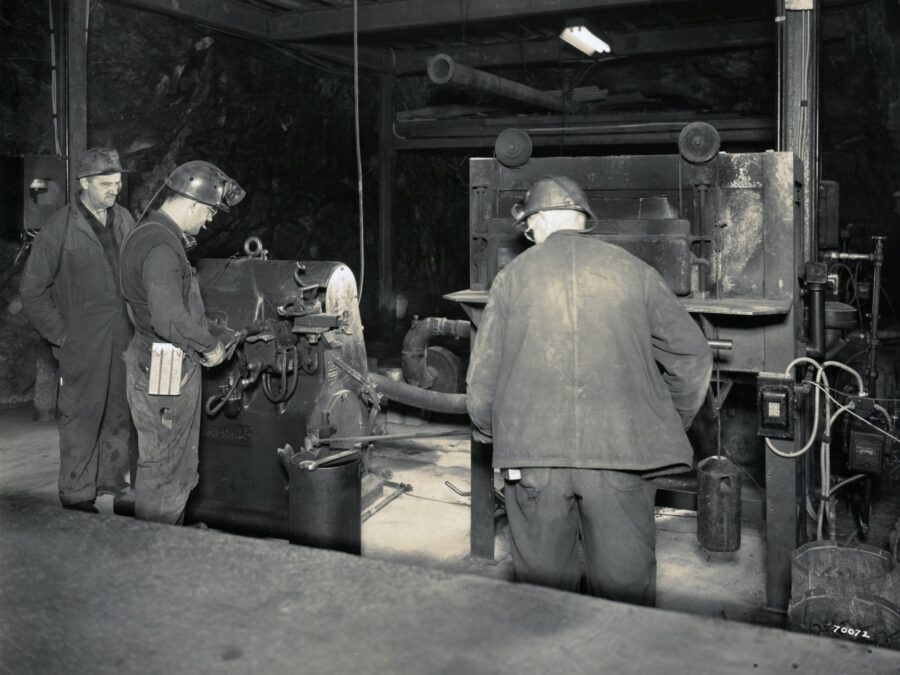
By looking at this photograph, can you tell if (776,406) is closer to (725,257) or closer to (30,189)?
(725,257)

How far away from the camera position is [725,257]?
3.87m

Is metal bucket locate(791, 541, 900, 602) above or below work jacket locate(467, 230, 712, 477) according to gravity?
below

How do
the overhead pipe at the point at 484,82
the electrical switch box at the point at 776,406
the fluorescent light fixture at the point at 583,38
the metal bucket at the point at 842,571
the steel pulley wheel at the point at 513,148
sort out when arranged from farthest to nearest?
the fluorescent light fixture at the point at 583,38, the overhead pipe at the point at 484,82, the steel pulley wheel at the point at 513,148, the electrical switch box at the point at 776,406, the metal bucket at the point at 842,571

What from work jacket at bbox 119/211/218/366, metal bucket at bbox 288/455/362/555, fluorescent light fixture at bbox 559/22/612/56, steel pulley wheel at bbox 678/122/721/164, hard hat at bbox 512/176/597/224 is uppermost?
fluorescent light fixture at bbox 559/22/612/56

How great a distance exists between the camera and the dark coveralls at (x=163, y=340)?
11.9 feet

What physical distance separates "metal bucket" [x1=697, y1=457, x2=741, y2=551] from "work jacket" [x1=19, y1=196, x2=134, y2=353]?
10.1ft

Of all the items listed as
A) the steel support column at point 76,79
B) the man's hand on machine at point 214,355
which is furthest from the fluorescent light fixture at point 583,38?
the man's hand on machine at point 214,355

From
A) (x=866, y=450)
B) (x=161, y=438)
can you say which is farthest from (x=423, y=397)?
(x=866, y=450)

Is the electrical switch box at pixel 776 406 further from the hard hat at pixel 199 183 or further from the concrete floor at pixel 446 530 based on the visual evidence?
the hard hat at pixel 199 183

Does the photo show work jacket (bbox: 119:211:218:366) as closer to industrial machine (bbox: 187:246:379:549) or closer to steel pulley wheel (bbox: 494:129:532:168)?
industrial machine (bbox: 187:246:379:549)

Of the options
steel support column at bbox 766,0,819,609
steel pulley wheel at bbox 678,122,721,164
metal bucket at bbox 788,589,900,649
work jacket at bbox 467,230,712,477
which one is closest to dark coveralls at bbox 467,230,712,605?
work jacket at bbox 467,230,712,477

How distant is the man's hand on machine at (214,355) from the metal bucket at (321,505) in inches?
22.2

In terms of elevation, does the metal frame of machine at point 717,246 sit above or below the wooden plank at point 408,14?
below

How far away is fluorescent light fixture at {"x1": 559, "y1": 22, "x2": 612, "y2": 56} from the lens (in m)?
8.06
